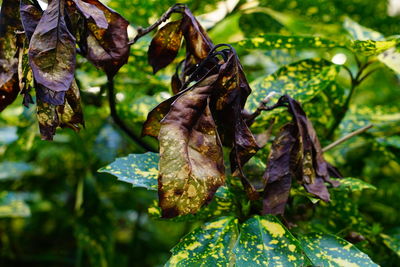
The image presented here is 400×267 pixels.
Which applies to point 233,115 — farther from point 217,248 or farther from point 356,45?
point 356,45

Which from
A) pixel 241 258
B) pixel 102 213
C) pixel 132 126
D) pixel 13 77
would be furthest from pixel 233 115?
pixel 102 213

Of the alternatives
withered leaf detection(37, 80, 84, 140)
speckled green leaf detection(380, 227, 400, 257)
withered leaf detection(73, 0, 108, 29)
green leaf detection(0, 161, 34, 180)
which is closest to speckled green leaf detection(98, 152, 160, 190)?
withered leaf detection(37, 80, 84, 140)

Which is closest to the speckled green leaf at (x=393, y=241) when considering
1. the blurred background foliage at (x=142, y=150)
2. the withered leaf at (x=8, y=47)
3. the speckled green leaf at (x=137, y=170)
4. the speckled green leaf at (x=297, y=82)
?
the blurred background foliage at (x=142, y=150)

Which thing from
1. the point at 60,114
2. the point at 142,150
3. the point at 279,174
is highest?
the point at 60,114

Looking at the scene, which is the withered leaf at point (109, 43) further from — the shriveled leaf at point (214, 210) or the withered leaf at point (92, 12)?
the shriveled leaf at point (214, 210)

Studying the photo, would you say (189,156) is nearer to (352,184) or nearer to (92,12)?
(92,12)

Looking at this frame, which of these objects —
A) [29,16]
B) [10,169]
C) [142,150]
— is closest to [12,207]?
[10,169]

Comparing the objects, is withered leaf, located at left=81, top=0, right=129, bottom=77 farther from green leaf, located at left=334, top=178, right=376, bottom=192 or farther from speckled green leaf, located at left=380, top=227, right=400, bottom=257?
speckled green leaf, located at left=380, top=227, right=400, bottom=257
